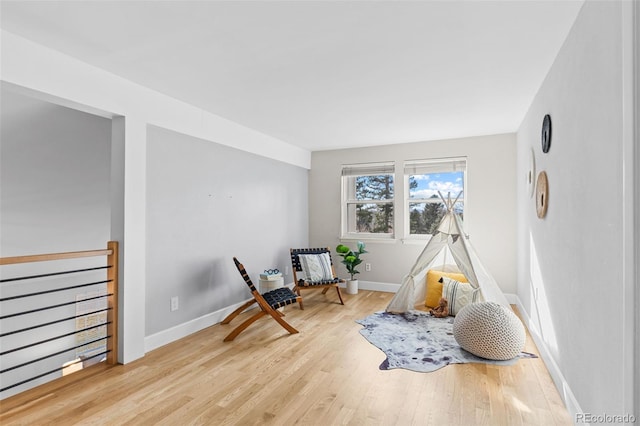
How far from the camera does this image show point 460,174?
16.4 feet

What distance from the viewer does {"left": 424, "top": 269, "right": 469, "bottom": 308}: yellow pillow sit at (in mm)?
4285

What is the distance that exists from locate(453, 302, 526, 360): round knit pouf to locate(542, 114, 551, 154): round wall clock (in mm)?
1365

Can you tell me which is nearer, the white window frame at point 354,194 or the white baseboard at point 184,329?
the white baseboard at point 184,329

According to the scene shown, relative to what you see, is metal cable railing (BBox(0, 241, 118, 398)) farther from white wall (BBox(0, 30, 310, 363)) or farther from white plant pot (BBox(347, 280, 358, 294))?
white plant pot (BBox(347, 280, 358, 294))

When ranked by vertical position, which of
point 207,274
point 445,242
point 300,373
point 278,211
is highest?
point 278,211

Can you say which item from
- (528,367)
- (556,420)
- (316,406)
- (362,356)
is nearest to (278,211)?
(362,356)

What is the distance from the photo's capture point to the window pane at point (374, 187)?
18.0 ft

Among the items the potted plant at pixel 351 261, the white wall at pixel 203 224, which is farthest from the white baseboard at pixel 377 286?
the white wall at pixel 203 224

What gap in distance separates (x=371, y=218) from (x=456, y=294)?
197 cm

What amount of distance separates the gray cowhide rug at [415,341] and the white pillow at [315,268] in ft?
3.14

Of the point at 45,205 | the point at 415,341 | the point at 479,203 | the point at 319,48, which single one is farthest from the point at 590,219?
the point at 45,205

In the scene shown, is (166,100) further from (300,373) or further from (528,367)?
(528,367)

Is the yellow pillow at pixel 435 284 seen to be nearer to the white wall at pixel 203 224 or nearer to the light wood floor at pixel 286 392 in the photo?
the light wood floor at pixel 286 392

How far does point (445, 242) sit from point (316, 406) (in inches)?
104
